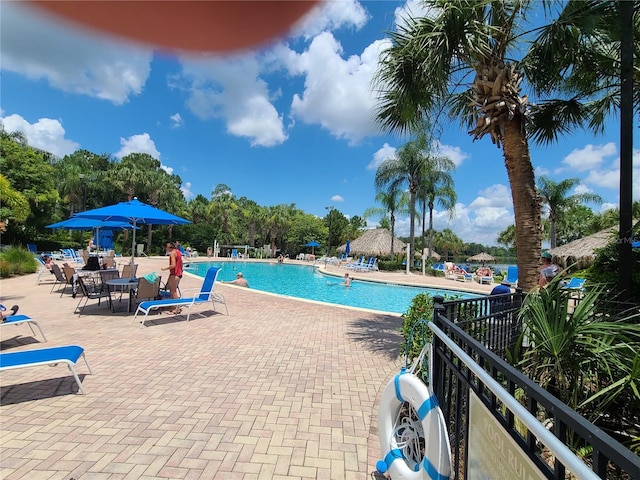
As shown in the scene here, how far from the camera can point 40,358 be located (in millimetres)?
3402

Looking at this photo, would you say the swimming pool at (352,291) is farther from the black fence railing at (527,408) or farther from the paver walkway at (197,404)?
the black fence railing at (527,408)

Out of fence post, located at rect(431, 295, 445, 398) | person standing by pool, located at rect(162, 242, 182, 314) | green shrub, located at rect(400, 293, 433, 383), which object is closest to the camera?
fence post, located at rect(431, 295, 445, 398)

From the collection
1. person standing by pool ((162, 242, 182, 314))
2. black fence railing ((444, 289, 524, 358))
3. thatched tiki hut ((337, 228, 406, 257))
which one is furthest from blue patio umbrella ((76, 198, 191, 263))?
thatched tiki hut ((337, 228, 406, 257))

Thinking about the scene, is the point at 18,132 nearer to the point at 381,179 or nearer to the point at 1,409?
the point at 381,179

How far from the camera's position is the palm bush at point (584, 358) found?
2396mm

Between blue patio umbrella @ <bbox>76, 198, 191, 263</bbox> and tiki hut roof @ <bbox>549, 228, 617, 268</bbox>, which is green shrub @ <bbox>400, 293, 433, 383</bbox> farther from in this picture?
tiki hut roof @ <bbox>549, 228, 617, 268</bbox>

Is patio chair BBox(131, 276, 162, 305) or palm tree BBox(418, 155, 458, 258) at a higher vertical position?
palm tree BBox(418, 155, 458, 258)

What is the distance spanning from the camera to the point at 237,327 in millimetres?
6383

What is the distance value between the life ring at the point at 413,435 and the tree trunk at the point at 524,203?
3.68 meters

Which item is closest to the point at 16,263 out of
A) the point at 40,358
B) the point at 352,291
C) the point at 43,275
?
the point at 43,275

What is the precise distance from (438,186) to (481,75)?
22.8m

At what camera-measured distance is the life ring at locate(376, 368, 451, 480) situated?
178 cm

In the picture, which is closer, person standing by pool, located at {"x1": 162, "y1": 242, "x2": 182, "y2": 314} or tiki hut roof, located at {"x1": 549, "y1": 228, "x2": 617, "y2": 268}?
person standing by pool, located at {"x1": 162, "y1": 242, "x2": 182, "y2": 314}

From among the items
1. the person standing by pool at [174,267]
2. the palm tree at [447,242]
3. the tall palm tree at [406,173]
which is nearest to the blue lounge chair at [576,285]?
the person standing by pool at [174,267]
